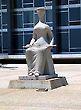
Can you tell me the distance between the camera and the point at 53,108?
33.4ft

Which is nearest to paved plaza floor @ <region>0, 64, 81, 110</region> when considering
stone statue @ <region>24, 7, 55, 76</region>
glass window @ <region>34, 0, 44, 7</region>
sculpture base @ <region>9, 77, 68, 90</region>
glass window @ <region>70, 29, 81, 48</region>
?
sculpture base @ <region>9, 77, 68, 90</region>

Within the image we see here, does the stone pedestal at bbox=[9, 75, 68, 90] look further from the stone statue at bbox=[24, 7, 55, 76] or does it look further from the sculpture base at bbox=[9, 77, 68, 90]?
the stone statue at bbox=[24, 7, 55, 76]

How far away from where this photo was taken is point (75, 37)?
4062cm

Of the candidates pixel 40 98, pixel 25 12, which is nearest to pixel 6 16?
pixel 25 12

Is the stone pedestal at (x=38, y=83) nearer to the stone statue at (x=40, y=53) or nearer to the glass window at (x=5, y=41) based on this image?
the stone statue at (x=40, y=53)

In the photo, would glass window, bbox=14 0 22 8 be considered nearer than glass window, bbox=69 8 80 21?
No

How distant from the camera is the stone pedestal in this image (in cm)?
1415

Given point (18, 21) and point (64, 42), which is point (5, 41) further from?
point (64, 42)

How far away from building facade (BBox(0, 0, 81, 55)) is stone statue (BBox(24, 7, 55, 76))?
25299mm

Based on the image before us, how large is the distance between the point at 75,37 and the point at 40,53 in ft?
86.0

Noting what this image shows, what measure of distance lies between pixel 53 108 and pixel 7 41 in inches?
1315

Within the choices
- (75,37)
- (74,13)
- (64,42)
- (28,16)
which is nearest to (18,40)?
(28,16)

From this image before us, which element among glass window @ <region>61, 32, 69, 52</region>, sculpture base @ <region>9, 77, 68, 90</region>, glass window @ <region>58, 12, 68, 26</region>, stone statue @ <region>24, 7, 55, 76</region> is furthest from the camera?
glass window @ <region>58, 12, 68, 26</region>

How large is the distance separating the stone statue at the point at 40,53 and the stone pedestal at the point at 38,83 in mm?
240
